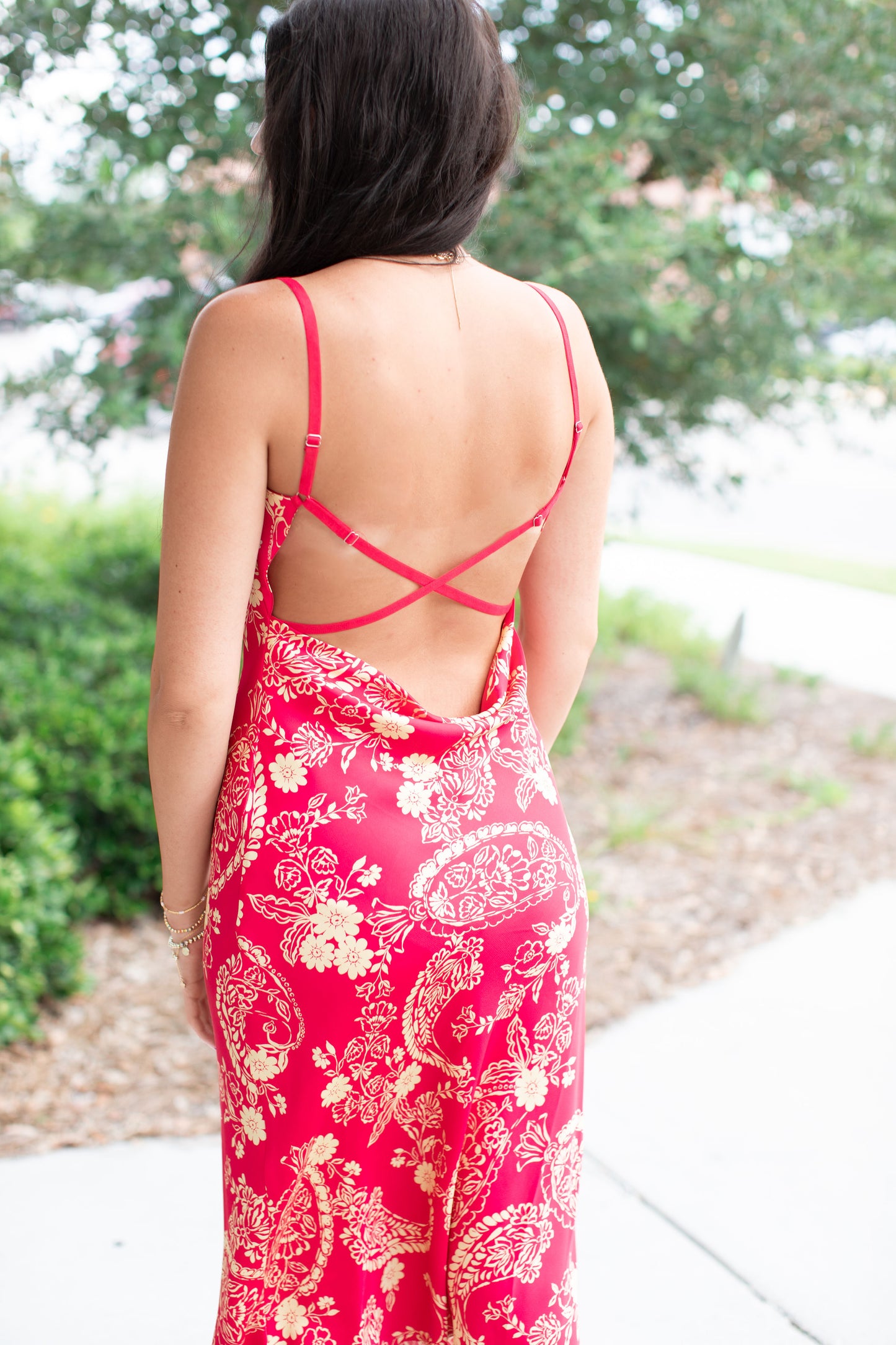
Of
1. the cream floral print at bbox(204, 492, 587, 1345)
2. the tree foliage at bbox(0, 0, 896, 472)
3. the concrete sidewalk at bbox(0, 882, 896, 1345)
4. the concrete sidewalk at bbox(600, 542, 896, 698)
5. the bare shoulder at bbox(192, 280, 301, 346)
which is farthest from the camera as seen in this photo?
the concrete sidewalk at bbox(600, 542, 896, 698)

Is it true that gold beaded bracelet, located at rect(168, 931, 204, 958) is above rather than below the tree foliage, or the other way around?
below

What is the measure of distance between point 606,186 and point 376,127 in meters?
2.42

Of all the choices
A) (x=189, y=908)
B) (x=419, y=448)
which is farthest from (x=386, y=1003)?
(x=419, y=448)

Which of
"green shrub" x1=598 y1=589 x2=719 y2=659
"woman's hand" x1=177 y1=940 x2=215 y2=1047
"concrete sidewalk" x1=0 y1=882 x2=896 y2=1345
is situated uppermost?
"woman's hand" x1=177 y1=940 x2=215 y2=1047

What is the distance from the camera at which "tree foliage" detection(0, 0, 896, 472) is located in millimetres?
3396

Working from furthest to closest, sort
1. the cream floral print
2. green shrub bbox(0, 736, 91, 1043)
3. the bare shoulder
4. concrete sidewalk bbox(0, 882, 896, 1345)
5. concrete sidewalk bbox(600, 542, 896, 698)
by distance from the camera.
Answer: concrete sidewalk bbox(600, 542, 896, 698) → green shrub bbox(0, 736, 91, 1043) → concrete sidewalk bbox(0, 882, 896, 1345) → the cream floral print → the bare shoulder

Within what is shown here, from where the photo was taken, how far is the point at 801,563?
9961 millimetres

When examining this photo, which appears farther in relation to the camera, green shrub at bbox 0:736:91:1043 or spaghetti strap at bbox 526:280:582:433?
green shrub at bbox 0:736:91:1043

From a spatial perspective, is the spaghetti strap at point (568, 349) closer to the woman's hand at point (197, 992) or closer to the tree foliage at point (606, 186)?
the woman's hand at point (197, 992)

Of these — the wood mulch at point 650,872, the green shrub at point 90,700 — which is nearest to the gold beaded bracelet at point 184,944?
the wood mulch at point 650,872

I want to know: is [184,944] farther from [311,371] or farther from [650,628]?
[650,628]

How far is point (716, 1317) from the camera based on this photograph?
2275mm

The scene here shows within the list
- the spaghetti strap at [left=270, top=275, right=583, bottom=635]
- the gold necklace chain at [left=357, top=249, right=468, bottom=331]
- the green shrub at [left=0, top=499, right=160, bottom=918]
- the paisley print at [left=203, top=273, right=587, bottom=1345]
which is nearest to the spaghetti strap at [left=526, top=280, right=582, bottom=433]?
the spaghetti strap at [left=270, top=275, right=583, bottom=635]

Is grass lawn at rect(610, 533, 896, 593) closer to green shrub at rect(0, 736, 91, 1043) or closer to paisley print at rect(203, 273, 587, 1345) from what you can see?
green shrub at rect(0, 736, 91, 1043)
